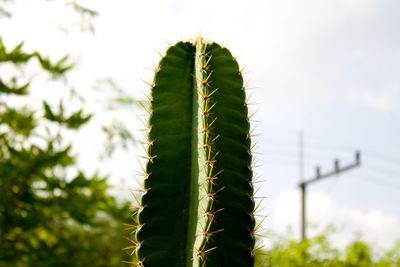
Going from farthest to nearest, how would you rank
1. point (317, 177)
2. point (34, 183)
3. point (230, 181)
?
point (317, 177) < point (34, 183) < point (230, 181)

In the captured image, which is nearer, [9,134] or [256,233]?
[256,233]

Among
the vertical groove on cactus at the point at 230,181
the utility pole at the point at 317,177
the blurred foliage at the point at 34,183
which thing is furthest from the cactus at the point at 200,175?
the utility pole at the point at 317,177

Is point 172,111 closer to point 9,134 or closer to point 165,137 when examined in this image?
point 165,137

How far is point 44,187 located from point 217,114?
8.58 feet

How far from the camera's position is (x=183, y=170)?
2.78 meters

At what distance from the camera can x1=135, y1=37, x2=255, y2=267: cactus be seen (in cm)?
260

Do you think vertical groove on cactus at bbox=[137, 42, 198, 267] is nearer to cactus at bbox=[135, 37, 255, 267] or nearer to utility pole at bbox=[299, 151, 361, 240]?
cactus at bbox=[135, 37, 255, 267]

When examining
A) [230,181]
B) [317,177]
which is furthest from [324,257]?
[317,177]

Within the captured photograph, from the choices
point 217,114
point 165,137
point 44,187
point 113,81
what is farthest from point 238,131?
point 113,81

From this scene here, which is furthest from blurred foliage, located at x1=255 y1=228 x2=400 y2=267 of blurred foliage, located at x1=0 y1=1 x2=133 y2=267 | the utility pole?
the utility pole

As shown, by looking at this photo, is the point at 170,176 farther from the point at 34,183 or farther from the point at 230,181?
the point at 34,183

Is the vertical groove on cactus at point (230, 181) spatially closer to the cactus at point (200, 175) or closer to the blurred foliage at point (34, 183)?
the cactus at point (200, 175)

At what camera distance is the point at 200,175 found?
2672mm

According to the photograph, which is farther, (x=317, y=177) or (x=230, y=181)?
(x=317, y=177)
